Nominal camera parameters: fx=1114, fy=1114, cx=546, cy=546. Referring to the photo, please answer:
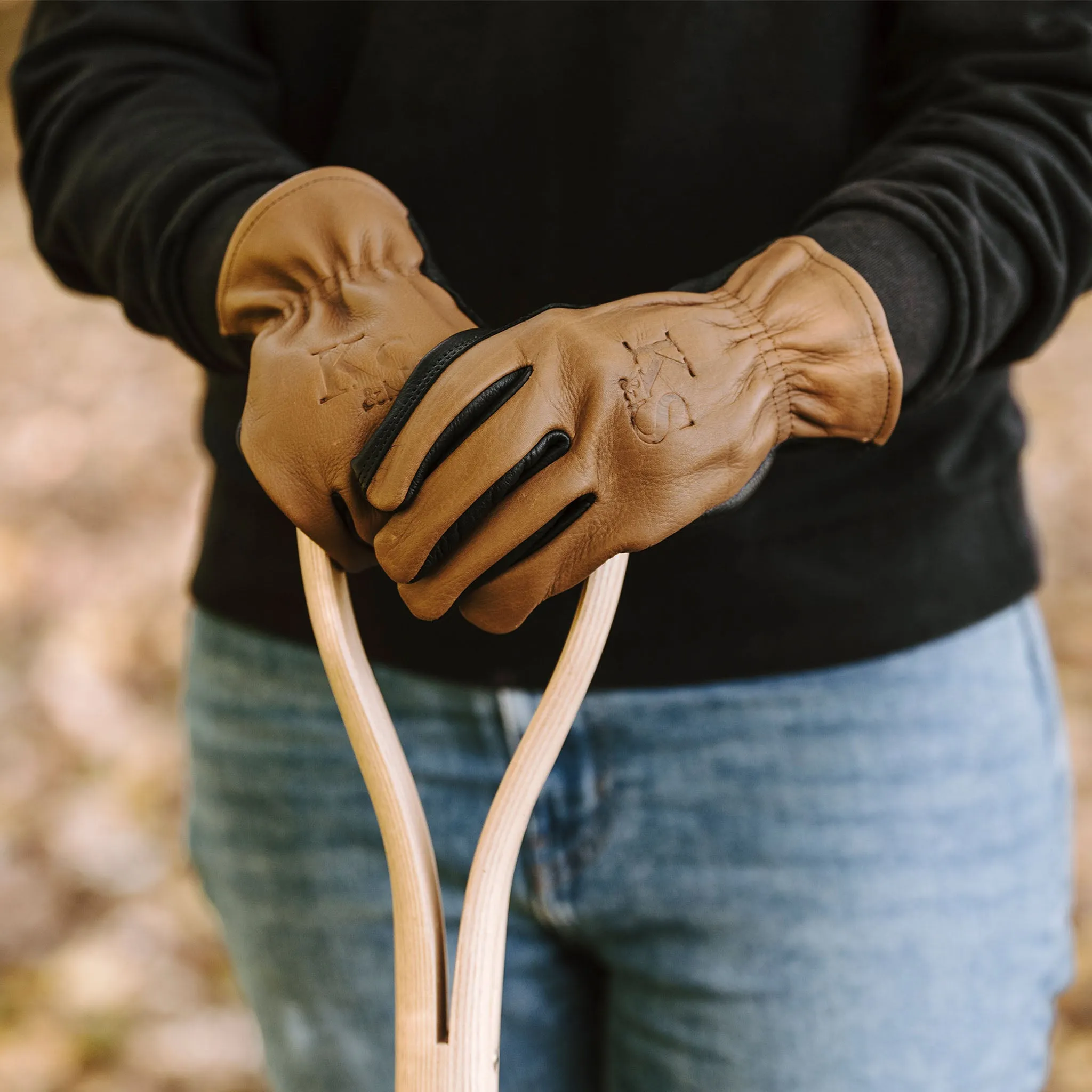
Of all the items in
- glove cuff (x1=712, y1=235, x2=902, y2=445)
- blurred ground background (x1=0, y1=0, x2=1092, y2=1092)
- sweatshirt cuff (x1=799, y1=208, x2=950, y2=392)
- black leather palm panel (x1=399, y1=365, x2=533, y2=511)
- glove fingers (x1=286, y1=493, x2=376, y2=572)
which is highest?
sweatshirt cuff (x1=799, y1=208, x2=950, y2=392)

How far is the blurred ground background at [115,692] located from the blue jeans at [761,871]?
1.04 metres

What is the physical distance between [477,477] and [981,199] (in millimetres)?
296

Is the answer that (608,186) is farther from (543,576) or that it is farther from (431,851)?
(431,851)

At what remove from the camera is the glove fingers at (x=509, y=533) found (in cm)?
52

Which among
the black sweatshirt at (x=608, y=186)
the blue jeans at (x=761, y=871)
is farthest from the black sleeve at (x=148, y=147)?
the blue jeans at (x=761, y=871)

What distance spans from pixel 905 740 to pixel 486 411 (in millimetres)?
371

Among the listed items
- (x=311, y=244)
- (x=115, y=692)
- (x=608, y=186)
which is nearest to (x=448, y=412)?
(x=311, y=244)

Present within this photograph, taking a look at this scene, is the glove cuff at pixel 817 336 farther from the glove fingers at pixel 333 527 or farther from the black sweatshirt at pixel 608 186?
the glove fingers at pixel 333 527

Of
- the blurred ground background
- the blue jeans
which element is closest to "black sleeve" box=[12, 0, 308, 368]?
the blue jeans

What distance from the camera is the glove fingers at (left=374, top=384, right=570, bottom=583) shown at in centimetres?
51

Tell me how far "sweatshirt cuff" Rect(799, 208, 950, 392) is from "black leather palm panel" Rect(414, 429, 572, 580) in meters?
0.18

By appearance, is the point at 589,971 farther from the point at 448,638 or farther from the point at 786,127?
the point at 786,127

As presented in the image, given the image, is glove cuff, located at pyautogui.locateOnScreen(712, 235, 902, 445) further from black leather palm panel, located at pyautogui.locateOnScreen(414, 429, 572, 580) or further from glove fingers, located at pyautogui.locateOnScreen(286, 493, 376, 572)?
glove fingers, located at pyautogui.locateOnScreen(286, 493, 376, 572)

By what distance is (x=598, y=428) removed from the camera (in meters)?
0.51
